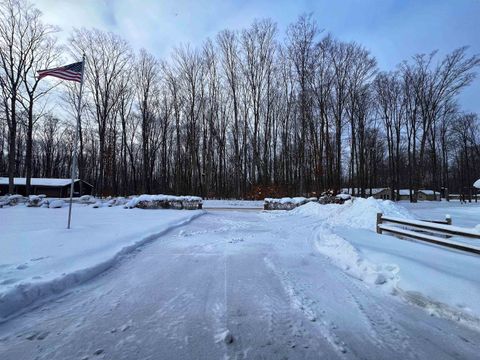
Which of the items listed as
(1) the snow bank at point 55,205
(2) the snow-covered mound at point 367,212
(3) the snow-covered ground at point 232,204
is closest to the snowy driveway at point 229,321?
(2) the snow-covered mound at point 367,212

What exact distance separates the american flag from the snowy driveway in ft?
24.8

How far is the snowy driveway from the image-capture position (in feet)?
10.3

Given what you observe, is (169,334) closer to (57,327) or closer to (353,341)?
(57,327)

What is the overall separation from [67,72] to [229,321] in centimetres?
1054

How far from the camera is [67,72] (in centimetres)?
1054

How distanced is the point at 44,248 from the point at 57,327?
14.7ft

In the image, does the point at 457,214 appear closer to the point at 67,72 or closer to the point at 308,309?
the point at 308,309

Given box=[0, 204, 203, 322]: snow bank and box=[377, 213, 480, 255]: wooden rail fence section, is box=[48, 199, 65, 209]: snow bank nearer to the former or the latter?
box=[0, 204, 203, 322]: snow bank

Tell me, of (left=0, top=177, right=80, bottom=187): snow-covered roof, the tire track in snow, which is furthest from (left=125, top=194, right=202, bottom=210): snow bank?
(left=0, top=177, right=80, bottom=187): snow-covered roof

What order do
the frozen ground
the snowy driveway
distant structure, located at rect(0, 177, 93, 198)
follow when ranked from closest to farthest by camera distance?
the snowy driveway
the frozen ground
distant structure, located at rect(0, 177, 93, 198)

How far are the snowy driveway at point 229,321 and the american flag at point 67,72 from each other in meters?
7.56

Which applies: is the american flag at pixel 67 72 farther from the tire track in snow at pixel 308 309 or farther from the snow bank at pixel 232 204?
the snow bank at pixel 232 204

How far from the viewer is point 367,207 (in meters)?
14.7

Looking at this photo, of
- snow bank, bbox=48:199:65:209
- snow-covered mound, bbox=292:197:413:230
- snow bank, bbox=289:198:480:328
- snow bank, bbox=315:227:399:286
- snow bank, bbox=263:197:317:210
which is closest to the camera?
snow bank, bbox=289:198:480:328
